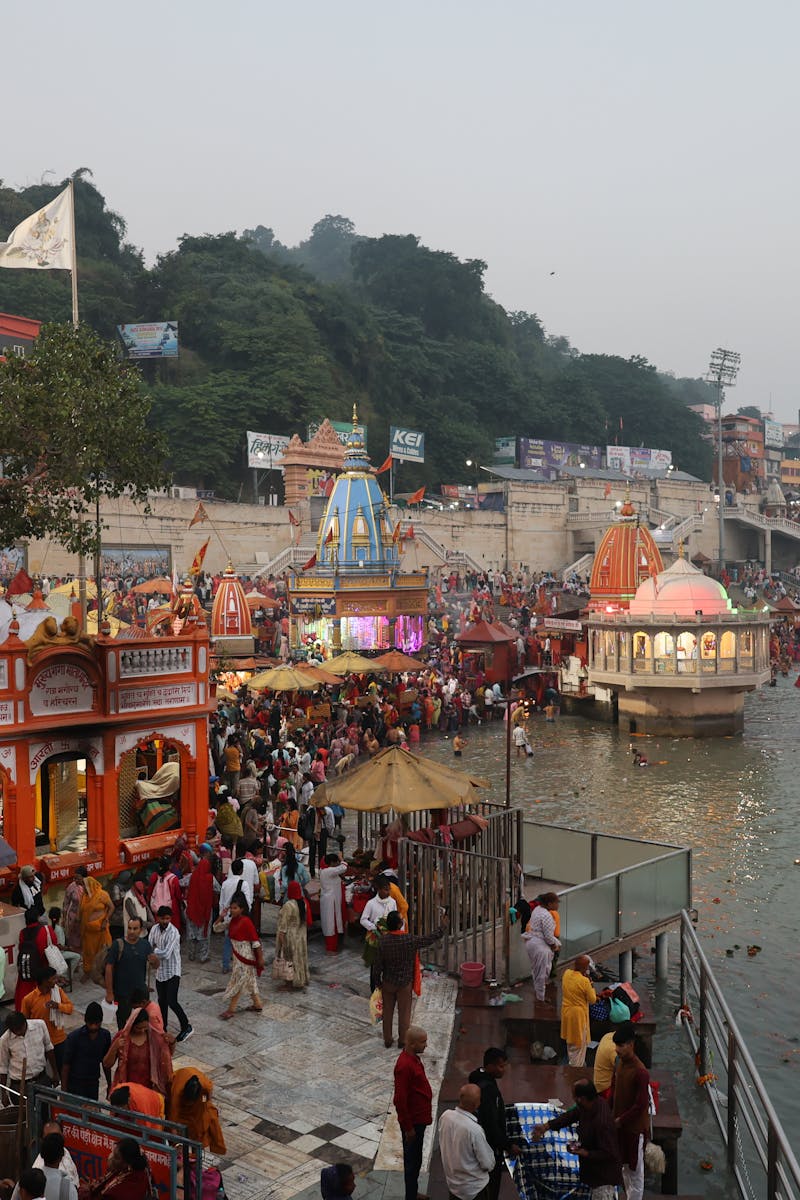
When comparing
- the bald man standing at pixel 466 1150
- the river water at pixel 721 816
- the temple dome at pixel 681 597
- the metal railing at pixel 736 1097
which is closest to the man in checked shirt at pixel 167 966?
the bald man standing at pixel 466 1150

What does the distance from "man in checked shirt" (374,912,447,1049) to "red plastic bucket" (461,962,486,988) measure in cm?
139

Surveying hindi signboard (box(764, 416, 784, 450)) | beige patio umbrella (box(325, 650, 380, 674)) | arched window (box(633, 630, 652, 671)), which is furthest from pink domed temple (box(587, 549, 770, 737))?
hindi signboard (box(764, 416, 784, 450))

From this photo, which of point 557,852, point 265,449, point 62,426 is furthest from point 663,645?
point 265,449

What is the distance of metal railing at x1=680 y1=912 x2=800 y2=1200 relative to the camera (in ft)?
25.8

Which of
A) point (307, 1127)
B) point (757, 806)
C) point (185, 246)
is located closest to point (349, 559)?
point (757, 806)

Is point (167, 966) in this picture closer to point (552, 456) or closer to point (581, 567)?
point (581, 567)

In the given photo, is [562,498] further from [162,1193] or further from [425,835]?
[162,1193]

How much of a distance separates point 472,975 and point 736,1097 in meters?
2.66

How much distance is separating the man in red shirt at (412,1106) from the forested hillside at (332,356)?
5284 centimetres

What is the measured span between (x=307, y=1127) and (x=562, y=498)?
216ft

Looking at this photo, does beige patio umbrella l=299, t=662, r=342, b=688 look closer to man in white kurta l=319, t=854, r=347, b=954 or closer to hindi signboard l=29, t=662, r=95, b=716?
hindi signboard l=29, t=662, r=95, b=716

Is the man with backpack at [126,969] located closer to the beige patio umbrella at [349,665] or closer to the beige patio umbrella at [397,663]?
the beige patio umbrella at [349,665]

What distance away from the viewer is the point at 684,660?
31016 mm

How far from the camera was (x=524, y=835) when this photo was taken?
14547 millimetres
